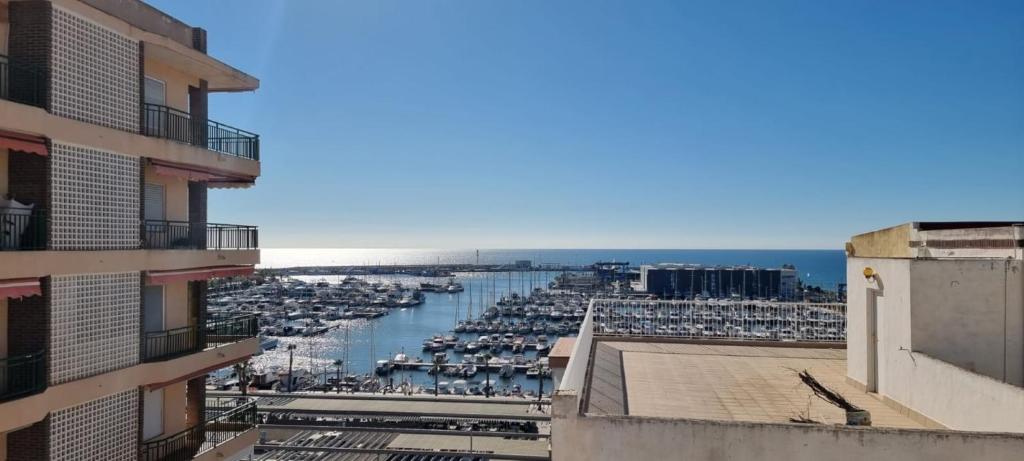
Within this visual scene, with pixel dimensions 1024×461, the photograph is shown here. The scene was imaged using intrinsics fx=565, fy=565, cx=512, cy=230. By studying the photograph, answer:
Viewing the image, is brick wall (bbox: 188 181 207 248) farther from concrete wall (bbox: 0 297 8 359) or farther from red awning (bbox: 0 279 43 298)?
red awning (bbox: 0 279 43 298)

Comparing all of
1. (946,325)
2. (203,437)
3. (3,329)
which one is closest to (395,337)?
(203,437)

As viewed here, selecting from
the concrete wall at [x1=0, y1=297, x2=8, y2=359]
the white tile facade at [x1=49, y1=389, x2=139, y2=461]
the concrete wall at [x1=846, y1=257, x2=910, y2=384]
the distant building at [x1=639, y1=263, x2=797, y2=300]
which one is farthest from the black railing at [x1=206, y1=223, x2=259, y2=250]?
the distant building at [x1=639, y1=263, x2=797, y2=300]

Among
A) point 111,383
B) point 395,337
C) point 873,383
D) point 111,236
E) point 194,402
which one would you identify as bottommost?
point 395,337

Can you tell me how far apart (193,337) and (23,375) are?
11.1 ft

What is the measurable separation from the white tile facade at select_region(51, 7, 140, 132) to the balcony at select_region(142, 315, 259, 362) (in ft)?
11.7

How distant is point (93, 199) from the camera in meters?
8.09

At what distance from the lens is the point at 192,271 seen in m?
9.79

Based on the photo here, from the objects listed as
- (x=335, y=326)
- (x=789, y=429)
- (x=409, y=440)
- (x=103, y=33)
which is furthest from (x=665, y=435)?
(x=335, y=326)

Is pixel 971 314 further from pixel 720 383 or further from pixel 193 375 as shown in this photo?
pixel 193 375

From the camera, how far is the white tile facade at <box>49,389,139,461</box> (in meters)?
7.58

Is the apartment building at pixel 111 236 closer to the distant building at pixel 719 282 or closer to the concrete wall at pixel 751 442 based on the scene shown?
the concrete wall at pixel 751 442

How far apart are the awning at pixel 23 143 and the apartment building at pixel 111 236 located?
25 mm

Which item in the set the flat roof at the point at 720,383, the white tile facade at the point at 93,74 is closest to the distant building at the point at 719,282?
the flat roof at the point at 720,383

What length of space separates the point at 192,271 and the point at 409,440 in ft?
35.1
